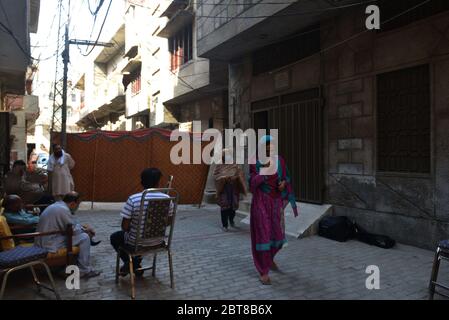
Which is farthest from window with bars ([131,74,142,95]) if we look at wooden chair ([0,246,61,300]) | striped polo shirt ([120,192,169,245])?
wooden chair ([0,246,61,300])

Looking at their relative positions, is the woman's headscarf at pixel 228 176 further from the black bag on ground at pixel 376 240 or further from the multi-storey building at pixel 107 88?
the multi-storey building at pixel 107 88

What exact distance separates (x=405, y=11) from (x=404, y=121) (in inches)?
66.7

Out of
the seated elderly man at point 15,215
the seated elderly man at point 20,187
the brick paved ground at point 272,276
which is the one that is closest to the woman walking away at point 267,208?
the brick paved ground at point 272,276

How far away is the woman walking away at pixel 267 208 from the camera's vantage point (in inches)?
168

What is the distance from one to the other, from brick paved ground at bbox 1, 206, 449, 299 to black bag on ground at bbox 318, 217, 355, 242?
0.50 feet

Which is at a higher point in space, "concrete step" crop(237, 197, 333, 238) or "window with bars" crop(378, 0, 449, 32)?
"window with bars" crop(378, 0, 449, 32)

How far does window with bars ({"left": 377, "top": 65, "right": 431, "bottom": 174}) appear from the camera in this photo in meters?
5.40

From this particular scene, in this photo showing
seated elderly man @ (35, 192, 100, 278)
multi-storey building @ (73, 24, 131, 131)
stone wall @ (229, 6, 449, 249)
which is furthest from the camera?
multi-storey building @ (73, 24, 131, 131)

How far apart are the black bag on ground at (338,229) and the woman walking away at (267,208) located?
2.10 m

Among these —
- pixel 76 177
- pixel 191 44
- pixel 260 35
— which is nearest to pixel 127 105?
pixel 191 44

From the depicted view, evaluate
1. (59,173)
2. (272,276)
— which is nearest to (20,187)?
(59,173)

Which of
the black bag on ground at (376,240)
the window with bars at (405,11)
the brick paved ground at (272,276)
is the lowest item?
the brick paved ground at (272,276)

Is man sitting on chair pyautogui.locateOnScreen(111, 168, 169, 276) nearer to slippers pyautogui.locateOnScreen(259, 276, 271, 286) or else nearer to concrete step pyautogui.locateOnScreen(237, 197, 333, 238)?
slippers pyautogui.locateOnScreen(259, 276, 271, 286)

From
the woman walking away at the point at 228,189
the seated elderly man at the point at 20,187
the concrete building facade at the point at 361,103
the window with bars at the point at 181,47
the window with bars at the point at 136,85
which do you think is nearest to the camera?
the concrete building facade at the point at 361,103
